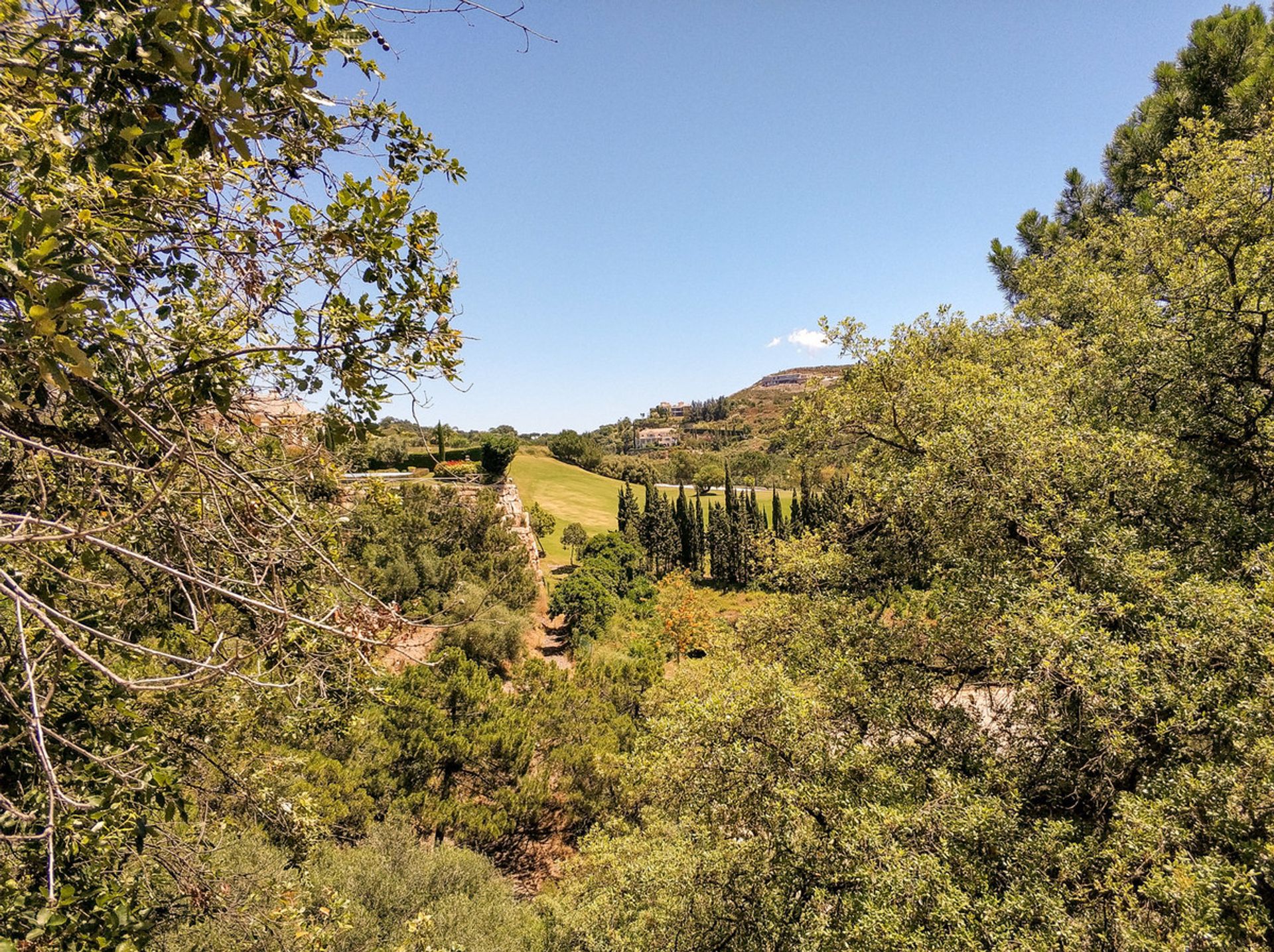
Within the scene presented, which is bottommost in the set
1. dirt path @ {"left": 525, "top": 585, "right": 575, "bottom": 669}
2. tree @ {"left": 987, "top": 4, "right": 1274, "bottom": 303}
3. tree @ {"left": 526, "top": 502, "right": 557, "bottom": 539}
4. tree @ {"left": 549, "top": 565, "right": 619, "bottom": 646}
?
dirt path @ {"left": 525, "top": 585, "right": 575, "bottom": 669}

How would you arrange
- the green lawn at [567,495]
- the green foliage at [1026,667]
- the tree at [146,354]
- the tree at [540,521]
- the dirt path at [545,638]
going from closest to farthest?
the tree at [146,354] → the green foliage at [1026,667] → the dirt path at [545,638] → the tree at [540,521] → the green lawn at [567,495]

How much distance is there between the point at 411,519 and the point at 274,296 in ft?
89.8

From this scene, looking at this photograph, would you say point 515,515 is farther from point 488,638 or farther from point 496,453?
point 488,638

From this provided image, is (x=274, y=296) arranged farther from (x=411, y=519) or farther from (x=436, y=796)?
(x=411, y=519)

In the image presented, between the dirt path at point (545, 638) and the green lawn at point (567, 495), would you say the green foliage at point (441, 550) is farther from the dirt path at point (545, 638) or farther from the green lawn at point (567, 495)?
the green lawn at point (567, 495)

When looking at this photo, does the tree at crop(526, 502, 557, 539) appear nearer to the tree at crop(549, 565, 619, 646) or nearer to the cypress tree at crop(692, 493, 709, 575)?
the cypress tree at crop(692, 493, 709, 575)

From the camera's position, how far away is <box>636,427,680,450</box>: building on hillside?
162 metres

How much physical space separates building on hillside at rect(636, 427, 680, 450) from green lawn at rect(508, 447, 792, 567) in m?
66.7

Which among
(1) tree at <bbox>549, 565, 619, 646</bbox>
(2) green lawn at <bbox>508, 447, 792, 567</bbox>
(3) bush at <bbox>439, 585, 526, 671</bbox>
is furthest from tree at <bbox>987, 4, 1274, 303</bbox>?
(2) green lawn at <bbox>508, 447, 792, 567</bbox>

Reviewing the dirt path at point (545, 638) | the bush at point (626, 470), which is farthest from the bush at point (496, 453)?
the bush at point (626, 470)

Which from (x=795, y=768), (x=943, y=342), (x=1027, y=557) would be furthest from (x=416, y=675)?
(x=943, y=342)

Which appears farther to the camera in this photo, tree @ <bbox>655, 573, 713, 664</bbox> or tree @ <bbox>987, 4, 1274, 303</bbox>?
tree @ <bbox>655, 573, 713, 664</bbox>

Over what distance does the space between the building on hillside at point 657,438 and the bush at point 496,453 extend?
122450 millimetres

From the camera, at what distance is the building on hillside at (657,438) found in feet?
531
